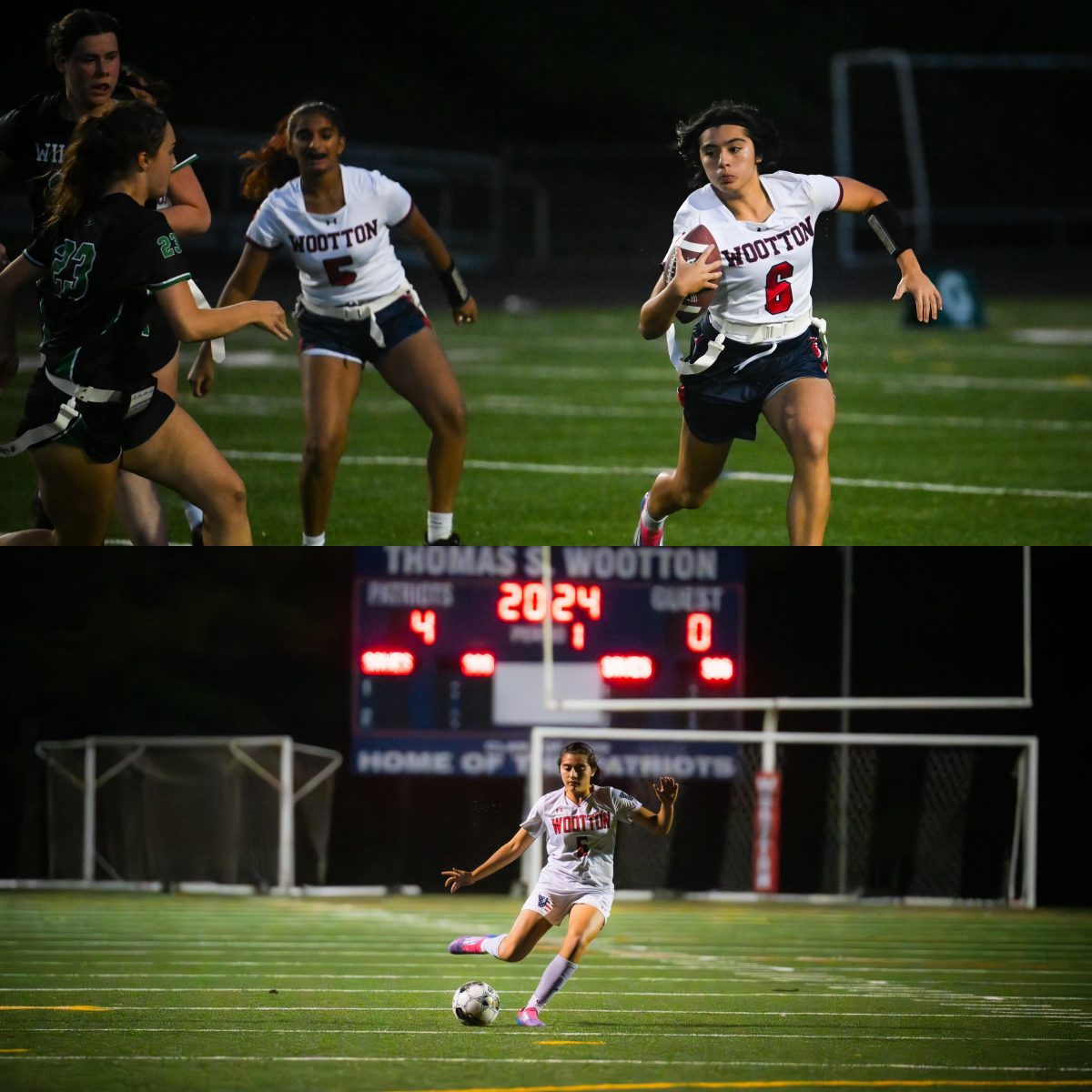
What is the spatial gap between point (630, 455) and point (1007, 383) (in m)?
4.63

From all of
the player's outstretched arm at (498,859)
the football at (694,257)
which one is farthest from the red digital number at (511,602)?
the football at (694,257)

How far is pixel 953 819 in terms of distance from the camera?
12891 millimetres

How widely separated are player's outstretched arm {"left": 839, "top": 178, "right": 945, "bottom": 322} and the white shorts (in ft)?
7.17

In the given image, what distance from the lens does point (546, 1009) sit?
244 inches

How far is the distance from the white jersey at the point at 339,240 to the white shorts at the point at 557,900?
2074 millimetres

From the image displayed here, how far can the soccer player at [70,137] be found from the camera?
5.33 m

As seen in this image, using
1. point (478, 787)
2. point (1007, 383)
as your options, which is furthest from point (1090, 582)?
point (478, 787)

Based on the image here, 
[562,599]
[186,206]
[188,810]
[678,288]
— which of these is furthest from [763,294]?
[188,810]

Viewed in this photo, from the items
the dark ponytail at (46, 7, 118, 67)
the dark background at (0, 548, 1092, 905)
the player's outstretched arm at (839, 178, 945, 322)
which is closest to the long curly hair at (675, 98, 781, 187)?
the player's outstretched arm at (839, 178, 945, 322)

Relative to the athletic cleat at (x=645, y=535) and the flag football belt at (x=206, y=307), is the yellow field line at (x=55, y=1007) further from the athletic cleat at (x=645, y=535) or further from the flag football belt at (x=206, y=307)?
the athletic cleat at (x=645, y=535)

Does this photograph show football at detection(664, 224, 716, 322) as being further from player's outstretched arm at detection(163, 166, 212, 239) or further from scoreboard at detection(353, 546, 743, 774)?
scoreboard at detection(353, 546, 743, 774)

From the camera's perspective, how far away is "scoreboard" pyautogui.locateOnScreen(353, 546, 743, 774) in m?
10.0

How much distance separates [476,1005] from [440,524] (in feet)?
5.08

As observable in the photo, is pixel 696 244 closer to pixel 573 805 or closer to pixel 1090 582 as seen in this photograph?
pixel 573 805
